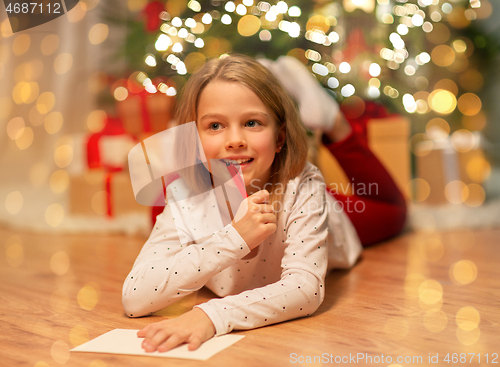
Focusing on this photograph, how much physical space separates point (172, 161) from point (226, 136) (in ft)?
0.61

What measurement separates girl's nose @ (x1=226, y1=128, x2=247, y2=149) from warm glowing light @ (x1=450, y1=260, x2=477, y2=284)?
21.4 inches

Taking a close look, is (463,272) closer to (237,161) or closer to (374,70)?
(237,161)

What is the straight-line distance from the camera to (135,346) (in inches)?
25.1

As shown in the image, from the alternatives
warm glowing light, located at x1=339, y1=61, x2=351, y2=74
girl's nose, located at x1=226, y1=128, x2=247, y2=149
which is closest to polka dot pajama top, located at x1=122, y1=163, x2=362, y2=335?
girl's nose, located at x1=226, y1=128, x2=247, y2=149

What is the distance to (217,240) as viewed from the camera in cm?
75

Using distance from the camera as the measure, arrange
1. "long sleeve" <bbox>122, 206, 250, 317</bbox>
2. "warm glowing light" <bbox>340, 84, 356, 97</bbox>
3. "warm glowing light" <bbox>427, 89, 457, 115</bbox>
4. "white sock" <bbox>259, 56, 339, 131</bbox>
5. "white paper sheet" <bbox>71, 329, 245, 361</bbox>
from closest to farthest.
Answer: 1. "white paper sheet" <bbox>71, 329, 245, 361</bbox>
2. "long sleeve" <bbox>122, 206, 250, 317</bbox>
3. "white sock" <bbox>259, 56, 339, 131</bbox>
4. "warm glowing light" <bbox>340, 84, 356, 97</bbox>
5. "warm glowing light" <bbox>427, 89, 457, 115</bbox>

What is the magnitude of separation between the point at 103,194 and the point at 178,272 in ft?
3.46

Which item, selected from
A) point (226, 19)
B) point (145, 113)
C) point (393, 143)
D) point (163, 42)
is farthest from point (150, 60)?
point (393, 143)

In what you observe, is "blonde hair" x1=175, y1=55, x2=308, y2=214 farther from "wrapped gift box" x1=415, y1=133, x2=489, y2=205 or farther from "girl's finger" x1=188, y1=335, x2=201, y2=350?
"wrapped gift box" x1=415, y1=133, x2=489, y2=205

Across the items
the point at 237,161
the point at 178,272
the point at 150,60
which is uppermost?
the point at 150,60

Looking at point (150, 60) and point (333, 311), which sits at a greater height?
point (150, 60)

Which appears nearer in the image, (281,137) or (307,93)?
(281,137)

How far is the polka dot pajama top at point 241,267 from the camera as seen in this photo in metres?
0.70

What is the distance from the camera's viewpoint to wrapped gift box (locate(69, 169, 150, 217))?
1.66 metres
